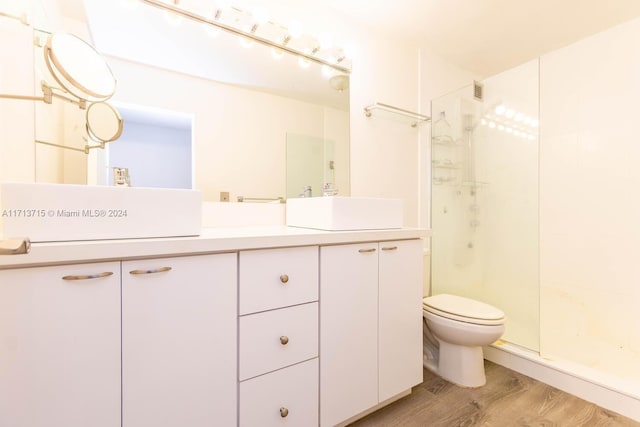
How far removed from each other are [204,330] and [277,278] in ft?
0.93

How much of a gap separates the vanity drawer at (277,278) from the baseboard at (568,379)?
1.49 metres

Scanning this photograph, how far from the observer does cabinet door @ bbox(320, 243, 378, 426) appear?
1.16 metres

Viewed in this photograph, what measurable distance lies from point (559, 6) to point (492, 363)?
2228 mm

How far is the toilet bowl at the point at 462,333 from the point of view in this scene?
4.96ft

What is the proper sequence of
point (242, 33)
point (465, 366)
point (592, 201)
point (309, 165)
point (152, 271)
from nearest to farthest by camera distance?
point (152, 271), point (242, 33), point (465, 366), point (309, 165), point (592, 201)

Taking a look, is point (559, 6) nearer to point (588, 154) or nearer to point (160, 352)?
point (588, 154)

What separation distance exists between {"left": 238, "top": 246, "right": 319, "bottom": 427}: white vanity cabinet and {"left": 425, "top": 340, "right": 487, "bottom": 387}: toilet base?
0.95 meters

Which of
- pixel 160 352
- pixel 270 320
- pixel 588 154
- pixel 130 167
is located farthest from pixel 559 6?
pixel 160 352

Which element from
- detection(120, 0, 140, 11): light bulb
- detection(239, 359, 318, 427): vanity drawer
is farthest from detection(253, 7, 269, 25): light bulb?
detection(239, 359, 318, 427): vanity drawer

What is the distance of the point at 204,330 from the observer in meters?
0.91

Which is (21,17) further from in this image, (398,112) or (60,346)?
(398,112)

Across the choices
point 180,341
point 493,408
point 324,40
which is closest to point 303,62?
point 324,40

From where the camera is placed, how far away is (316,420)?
113cm

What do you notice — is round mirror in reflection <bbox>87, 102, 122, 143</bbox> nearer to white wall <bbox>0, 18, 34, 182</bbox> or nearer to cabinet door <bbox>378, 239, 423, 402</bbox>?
white wall <bbox>0, 18, 34, 182</bbox>
